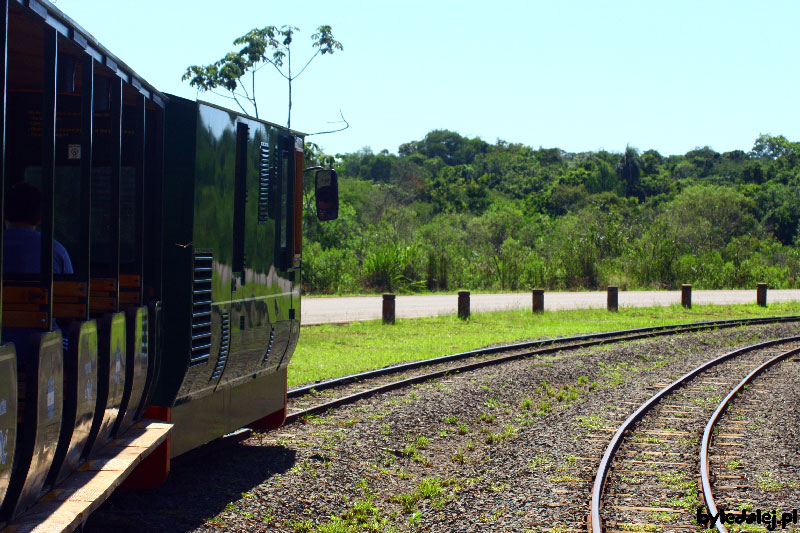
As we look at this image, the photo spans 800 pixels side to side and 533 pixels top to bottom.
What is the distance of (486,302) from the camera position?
1156 inches

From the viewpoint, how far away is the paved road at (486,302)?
2386 centimetres

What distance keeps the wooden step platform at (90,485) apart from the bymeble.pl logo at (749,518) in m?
4.00

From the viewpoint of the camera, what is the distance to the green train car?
3754 mm

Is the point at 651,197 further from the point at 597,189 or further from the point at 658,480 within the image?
the point at 658,480

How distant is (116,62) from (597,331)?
17.8 m

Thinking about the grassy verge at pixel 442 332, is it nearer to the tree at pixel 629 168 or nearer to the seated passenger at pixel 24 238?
the seated passenger at pixel 24 238

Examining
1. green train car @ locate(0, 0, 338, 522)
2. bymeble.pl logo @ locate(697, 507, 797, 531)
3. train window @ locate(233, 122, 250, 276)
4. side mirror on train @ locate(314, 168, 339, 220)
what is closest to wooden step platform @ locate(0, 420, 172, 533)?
green train car @ locate(0, 0, 338, 522)

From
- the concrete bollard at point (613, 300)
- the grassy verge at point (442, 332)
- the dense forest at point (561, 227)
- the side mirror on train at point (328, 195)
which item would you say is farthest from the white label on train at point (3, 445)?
the dense forest at point (561, 227)

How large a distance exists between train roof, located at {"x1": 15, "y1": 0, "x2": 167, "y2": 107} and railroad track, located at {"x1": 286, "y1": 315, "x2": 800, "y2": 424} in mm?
5205

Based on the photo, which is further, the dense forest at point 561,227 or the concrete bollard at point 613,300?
the dense forest at point 561,227

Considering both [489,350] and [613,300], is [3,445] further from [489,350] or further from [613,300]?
[613,300]

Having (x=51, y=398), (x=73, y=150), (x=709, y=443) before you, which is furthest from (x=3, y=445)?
(x=709, y=443)

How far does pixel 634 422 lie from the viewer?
1033 centimetres

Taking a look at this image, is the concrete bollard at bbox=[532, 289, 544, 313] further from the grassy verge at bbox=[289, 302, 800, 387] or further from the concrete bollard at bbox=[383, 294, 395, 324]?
the concrete bollard at bbox=[383, 294, 395, 324]
